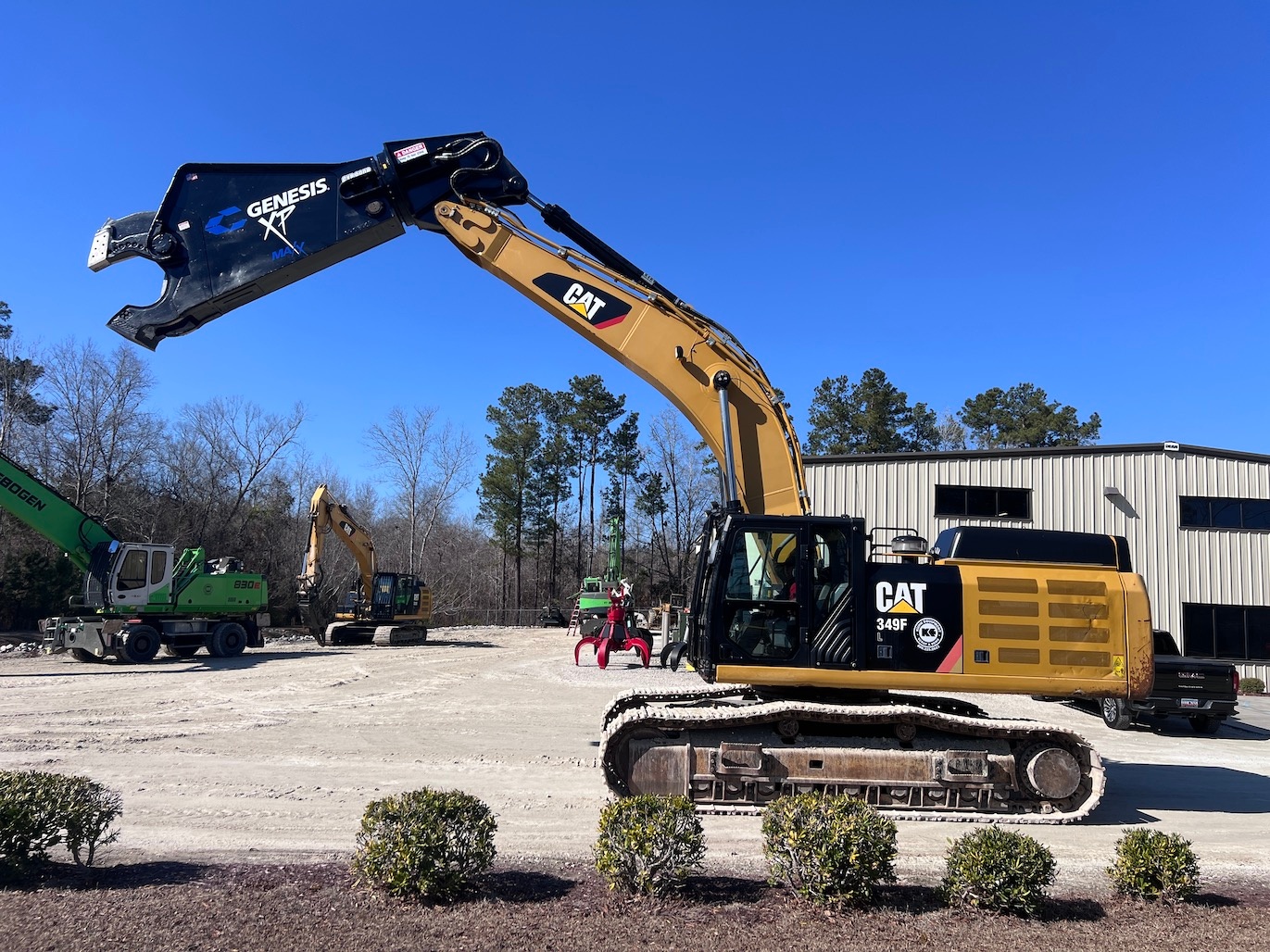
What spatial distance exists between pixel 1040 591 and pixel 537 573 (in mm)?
58211

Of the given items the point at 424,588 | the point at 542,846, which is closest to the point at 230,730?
the point at 542,846

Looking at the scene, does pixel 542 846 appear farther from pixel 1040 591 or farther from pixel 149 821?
pixel 1040 591

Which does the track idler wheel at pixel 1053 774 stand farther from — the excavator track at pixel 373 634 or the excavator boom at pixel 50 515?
the excavator track at pixel 373 634

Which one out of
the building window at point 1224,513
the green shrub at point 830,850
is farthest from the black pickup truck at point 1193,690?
the green shrub at point 830,850

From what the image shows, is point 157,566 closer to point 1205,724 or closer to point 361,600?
point 361,600

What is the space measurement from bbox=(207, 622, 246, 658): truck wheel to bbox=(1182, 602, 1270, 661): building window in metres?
→ 25.4

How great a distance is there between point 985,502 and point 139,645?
22168 mm

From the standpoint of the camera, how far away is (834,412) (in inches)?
2147

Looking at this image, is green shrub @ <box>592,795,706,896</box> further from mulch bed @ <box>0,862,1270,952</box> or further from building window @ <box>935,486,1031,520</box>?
building window @ <box>935,486,1031,520</box>

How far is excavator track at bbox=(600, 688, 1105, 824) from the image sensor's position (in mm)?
7625

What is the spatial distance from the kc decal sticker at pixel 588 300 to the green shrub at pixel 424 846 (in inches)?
225

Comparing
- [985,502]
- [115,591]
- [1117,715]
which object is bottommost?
[1117,715]

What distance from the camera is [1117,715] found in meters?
14.2

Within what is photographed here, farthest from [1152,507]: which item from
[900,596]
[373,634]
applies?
[373,634]
